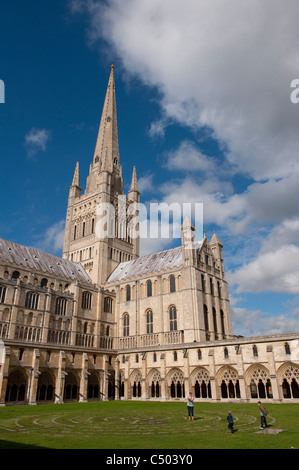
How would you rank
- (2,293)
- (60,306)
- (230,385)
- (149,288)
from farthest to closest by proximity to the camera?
(149,288) → (60,306) → (2,293) → (230,385)

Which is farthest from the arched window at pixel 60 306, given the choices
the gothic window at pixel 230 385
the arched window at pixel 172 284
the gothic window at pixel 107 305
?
the gothic window at pixel 230 385

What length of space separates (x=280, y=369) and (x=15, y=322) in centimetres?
3247

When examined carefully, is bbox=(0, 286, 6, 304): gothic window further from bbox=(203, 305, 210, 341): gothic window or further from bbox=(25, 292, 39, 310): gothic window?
bbox=(203, 305, 210, 341): gothic window

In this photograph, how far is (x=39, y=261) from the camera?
5744 cm

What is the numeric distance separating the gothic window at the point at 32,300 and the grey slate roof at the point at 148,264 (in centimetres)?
1796

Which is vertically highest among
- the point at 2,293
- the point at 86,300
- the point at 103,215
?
the point at 103,215

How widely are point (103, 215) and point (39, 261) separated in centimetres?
1758

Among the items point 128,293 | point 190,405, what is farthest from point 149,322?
point 190,405

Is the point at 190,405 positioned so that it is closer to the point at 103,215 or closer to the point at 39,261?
the point at 39,261

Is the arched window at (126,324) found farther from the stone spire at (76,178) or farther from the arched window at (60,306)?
the stone spire at (76,178)

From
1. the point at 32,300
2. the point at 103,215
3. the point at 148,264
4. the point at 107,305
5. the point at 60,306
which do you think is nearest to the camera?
the point at 32,300

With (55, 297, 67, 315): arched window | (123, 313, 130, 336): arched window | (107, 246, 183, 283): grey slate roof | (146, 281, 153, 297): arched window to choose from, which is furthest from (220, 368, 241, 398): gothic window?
(55, 297, 67, 315): arched window
